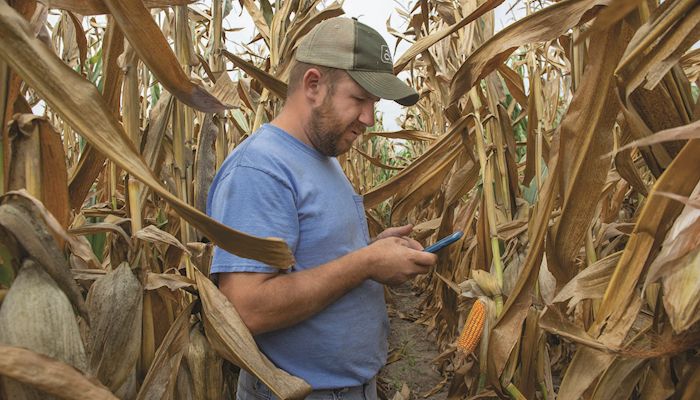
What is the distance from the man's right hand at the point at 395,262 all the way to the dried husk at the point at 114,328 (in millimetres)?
471

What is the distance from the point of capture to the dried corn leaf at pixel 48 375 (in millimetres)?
580

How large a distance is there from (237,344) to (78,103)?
0.47 m

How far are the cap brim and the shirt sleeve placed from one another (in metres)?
0.27

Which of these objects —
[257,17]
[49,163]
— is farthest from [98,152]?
[257,17]

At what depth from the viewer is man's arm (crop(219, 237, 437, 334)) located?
43.1 inches

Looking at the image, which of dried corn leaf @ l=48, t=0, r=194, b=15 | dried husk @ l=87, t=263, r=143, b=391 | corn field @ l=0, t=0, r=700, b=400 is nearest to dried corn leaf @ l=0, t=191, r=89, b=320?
corn field @ l=0, t=0, r=700, b=400

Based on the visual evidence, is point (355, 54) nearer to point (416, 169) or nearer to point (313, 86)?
point (313, 86)

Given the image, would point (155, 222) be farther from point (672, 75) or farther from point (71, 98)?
point (672, 75)

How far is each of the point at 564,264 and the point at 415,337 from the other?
2.36 meters

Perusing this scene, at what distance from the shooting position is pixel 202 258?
1.22 metres

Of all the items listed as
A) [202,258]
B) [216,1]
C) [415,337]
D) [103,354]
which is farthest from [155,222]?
[415,337]

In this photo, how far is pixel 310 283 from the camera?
114cm

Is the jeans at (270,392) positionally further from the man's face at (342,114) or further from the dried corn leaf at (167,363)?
the man's face at (342,114)

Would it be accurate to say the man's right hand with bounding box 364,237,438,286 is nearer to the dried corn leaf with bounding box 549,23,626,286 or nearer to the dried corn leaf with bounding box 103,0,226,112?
the dried corn leaf with bounding box 549,23,626,286
